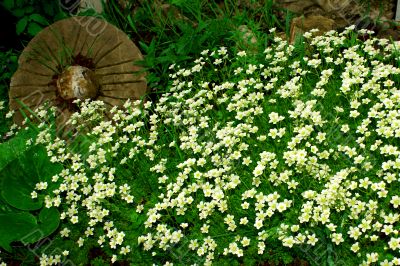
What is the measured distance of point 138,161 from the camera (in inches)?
161

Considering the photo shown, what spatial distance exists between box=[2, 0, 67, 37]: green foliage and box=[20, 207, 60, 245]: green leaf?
7.82 ft

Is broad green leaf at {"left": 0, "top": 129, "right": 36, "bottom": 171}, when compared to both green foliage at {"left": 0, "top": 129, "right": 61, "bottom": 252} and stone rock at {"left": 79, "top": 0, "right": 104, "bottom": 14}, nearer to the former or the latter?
green foliage at {"left": 0, "top": 129, "right": 61, "bottom": 252}

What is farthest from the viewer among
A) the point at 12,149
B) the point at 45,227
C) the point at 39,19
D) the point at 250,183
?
the point at 39,19

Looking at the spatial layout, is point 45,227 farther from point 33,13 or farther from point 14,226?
point 33,13

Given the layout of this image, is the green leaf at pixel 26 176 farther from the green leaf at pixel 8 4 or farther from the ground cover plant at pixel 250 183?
the green leaf at pixel 8 4

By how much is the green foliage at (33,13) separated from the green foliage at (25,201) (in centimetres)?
181

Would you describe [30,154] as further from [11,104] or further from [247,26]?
[247,26]

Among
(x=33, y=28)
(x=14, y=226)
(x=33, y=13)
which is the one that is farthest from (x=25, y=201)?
(x=33, y=13)

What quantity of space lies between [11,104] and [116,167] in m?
1.69

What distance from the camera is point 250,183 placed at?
11.8ft

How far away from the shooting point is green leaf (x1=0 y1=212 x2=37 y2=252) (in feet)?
12.2

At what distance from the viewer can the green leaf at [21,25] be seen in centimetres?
552

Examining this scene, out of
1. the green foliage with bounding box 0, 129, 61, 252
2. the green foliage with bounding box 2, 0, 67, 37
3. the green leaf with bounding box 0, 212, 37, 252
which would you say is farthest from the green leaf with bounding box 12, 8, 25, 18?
the green leaf with bounding box 0, 212, 37, 252

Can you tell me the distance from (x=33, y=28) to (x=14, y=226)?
2.49 metres
